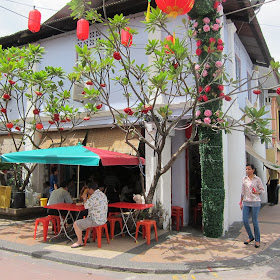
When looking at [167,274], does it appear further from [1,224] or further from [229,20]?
[229,20]

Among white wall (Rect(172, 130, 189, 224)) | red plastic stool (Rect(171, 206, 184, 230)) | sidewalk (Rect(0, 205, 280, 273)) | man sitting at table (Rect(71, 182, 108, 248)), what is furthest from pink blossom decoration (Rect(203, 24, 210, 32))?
sidewalk (Rect(0, 205, 280, 273))

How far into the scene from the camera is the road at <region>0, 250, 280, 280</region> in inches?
202

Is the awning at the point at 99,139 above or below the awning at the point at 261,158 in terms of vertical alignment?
above

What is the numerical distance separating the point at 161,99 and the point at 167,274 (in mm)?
5337

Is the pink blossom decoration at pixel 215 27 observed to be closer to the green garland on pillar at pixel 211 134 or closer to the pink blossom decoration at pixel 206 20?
the green garland on pillar at pixel 211 134

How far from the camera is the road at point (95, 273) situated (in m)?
5.12

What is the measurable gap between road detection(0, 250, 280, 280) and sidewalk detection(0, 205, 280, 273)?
0.14 meters

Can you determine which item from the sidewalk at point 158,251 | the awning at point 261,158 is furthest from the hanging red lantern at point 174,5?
the awning at point 261,158

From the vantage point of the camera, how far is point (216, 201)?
7.75 m

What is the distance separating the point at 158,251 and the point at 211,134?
3250 millimetres

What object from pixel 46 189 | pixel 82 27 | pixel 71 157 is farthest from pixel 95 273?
pixel 46 189

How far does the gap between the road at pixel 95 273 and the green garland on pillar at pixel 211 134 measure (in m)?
2.07

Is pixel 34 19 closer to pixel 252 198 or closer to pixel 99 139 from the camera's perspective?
pixel 99 139

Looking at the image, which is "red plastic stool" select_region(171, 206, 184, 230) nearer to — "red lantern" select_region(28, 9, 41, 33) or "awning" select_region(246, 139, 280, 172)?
"awning" select_region(246, 139, 280, 172)
